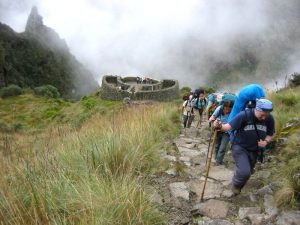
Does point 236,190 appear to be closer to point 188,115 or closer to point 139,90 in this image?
point 188,115

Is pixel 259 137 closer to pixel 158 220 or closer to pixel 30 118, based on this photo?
pixel 158 220

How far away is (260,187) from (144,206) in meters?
2.44

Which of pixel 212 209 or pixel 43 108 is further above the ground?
pixel 212 209

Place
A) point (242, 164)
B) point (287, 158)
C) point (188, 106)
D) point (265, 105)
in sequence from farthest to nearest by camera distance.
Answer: point (188, 106) → point (287, 158) → point (242, 164) → point (265, 105)

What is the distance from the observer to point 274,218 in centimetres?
511

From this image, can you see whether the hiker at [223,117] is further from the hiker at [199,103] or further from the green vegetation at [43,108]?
the green vegetation at [43,108]

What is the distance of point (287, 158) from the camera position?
684 centimetres

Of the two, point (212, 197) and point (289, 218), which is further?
point (212, 197)

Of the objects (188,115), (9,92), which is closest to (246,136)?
(188,115)

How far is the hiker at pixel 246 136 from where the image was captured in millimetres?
5805

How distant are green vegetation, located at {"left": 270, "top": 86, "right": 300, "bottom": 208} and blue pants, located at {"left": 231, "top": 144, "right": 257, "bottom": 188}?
47 cm

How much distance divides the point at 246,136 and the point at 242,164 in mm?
391

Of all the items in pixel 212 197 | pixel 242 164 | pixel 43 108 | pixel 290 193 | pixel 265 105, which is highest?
pixel 265 105

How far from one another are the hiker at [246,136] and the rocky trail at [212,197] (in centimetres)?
31
